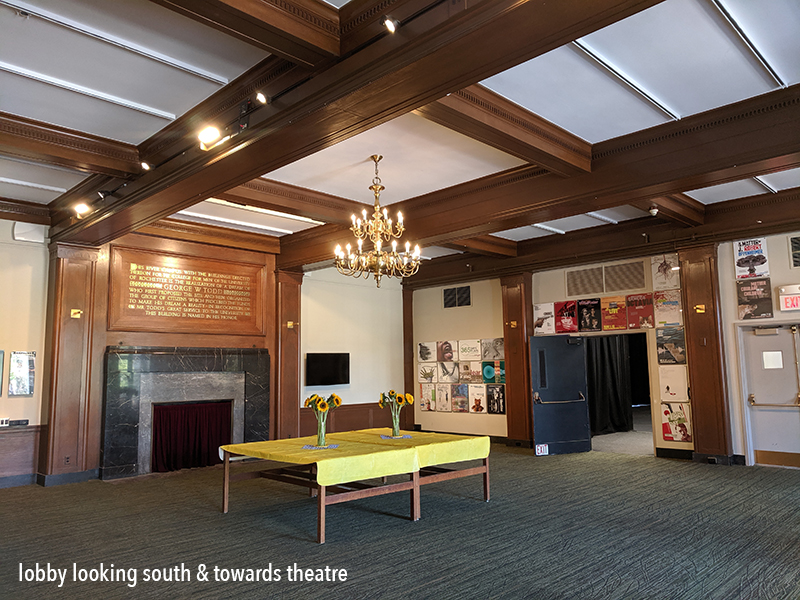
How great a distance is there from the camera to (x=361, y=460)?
516 centimetres

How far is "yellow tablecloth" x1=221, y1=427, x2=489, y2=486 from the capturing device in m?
5.01

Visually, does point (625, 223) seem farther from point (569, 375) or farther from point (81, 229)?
point (81, 229)

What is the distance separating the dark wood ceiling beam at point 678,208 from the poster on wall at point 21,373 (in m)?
8.35

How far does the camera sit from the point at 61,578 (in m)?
4.11

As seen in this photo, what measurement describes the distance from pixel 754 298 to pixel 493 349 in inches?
182

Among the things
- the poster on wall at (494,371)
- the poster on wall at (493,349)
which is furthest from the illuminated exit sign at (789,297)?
the poster on wall at (494,371)

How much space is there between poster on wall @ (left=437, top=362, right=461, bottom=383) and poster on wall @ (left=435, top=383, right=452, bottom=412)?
12 centimetres

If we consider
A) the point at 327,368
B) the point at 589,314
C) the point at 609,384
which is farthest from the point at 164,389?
the point at 609,384

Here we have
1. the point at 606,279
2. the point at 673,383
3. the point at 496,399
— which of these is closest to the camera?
the point at 673,383

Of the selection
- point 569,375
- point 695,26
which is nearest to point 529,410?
point 569,375

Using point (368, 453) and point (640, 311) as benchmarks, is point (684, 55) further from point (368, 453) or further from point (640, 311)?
point (640, 311)

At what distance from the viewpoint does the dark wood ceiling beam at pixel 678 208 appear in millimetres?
7578

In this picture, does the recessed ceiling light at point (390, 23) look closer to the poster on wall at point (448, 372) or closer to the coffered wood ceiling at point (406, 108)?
the coffered wood ceiling at point (406, 108)

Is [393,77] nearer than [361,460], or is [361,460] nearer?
[393,77]
